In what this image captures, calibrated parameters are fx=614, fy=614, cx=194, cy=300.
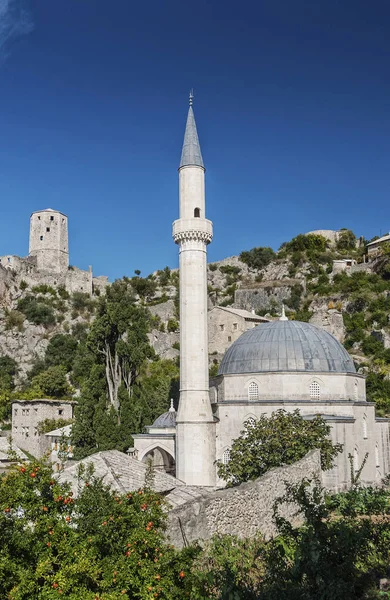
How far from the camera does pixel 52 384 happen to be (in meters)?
44.4

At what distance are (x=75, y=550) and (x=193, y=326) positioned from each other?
14.9m

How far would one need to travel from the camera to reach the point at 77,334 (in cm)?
5478

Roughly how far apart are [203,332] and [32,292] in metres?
42.4

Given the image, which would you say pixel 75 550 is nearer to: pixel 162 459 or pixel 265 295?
pixel 162 459

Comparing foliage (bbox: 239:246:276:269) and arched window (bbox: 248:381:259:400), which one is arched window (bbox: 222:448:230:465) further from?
foliage (bbox: 239:246:276:269)

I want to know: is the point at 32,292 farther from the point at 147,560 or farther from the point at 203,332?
the point at 147,560

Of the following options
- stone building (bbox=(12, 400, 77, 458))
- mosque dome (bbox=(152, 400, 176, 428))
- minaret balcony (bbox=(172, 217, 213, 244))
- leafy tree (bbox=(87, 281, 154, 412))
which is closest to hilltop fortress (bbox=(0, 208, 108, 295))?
stone building (bbox=(12, 400, 77, 458))

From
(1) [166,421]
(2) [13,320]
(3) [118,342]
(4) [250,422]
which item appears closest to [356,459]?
(4) [250,422]

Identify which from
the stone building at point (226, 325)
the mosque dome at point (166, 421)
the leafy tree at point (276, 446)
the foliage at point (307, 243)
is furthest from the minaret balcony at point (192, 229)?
the foliage at point (307, 243)

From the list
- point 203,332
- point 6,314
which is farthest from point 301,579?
point 6,314

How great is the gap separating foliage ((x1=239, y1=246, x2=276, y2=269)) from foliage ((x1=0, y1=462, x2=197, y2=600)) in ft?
202

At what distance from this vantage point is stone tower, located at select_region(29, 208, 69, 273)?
64.7 m

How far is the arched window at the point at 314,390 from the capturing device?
2240cm

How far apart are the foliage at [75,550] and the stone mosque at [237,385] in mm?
12981
